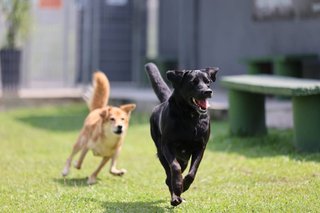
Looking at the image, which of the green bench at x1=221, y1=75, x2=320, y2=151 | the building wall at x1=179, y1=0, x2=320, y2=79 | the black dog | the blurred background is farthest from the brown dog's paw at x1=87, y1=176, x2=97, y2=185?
the blurred background

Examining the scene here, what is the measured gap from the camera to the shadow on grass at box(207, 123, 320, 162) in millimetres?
8956

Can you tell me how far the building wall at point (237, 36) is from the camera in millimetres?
14539

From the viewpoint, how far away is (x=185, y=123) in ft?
19.2

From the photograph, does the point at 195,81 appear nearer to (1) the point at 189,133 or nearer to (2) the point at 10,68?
(1) the point at 189,133

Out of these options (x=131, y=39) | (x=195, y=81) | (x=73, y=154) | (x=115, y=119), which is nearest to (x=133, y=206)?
(x=195, y=81)

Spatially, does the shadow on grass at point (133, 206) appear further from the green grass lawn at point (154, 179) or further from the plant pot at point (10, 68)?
the plant pot at point (10, 68)

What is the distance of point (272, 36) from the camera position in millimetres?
15469

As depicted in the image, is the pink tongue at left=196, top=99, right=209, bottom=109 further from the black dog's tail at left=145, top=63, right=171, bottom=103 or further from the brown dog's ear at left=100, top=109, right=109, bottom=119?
the brown dog's ear at left=100, top=109, right=109, bottom=119

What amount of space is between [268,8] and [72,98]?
5.67 meters

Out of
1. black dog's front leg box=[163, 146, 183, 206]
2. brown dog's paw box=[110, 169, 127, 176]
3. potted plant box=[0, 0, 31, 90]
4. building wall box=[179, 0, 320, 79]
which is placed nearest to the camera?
black dog's front leg box=[163, 146, 183, 206]

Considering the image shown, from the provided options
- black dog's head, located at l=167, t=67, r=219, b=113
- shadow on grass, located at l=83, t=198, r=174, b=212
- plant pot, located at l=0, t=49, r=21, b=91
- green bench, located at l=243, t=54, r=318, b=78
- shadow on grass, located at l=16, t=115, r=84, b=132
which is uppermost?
black dog's head, located at l=167, t=67, r=219, b=113

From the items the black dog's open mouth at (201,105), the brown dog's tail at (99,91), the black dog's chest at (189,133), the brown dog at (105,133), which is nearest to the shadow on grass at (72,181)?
the brown dog at (105,133)

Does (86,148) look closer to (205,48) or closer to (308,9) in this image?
(308,9)

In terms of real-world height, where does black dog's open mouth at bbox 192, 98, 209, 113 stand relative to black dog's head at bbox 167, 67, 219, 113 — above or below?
below
